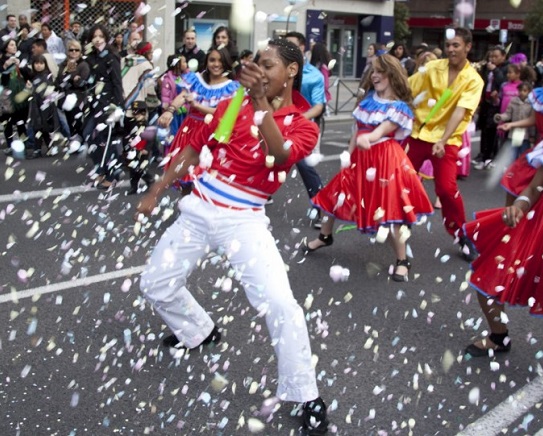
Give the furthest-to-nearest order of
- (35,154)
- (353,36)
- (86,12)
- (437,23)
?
1. (437,23)
2. (353,36)
3. (86,12)
4. (35,154)

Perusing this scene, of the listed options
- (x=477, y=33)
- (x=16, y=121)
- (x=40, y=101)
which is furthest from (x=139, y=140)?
(x=477, y=33)

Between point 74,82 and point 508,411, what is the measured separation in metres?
7.17

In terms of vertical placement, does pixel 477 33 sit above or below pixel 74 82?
below

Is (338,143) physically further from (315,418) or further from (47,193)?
(315,418)

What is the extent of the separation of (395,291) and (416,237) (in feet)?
5.43

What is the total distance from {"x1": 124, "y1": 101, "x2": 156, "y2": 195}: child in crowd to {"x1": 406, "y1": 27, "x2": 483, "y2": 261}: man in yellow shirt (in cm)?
319

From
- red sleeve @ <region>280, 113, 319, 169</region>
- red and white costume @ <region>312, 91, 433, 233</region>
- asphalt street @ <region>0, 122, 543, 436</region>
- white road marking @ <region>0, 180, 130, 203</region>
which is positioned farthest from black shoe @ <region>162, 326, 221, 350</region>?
white road marking @ <region>0, 180, 130, 203</region>

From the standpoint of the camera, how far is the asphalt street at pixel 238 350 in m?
3.54

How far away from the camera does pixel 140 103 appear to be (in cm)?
881

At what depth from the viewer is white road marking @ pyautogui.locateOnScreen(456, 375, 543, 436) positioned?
353 cm

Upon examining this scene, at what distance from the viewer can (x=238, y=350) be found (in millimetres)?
4238

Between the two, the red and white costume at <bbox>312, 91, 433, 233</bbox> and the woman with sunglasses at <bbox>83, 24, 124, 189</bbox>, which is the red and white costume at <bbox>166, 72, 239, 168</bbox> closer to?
the red and white costume at <bbox>312, 91, 433, 233</bbox>

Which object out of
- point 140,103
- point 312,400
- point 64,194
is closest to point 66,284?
point 312,400

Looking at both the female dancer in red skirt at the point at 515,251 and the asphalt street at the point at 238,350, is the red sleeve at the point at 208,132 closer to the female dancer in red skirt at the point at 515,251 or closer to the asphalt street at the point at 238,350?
the asphalt street at the point at 238,350
